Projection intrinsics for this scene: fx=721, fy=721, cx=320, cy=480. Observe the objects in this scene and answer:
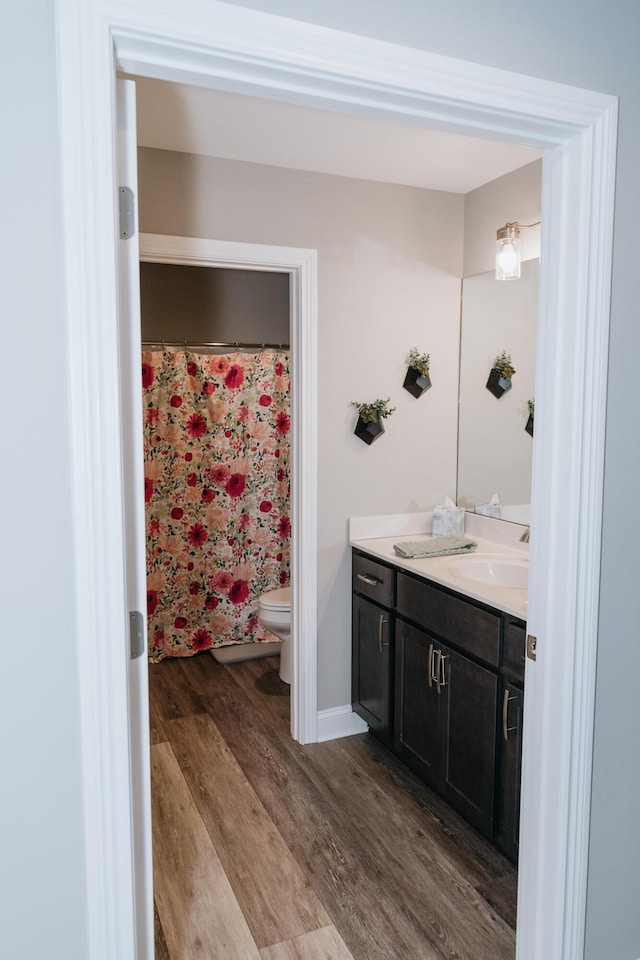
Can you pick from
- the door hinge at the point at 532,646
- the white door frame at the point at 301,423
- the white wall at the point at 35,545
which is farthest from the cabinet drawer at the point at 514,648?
the white wall at the point at 35,545

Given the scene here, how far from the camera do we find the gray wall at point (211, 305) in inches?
171

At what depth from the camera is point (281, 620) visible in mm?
3826

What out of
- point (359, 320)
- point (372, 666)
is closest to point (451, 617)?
point (372, 666)

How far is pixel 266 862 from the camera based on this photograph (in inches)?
93.9

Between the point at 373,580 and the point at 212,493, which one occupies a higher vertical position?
the point at 212,493

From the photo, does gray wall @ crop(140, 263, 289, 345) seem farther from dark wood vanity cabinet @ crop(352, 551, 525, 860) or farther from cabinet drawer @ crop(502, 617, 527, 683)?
cabinet drawer @ crop(502, 617, 527, 683)

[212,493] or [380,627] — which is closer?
[380,627]

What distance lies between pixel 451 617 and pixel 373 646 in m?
0.65

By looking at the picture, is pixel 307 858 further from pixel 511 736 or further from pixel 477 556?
pixel 477 556

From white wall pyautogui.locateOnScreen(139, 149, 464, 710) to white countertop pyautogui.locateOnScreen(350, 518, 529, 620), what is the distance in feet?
0.51

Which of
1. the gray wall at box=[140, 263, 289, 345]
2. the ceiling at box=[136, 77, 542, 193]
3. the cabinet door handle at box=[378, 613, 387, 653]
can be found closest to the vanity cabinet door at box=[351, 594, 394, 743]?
the cabinet door handle at box=[378, 613, 387, 653]

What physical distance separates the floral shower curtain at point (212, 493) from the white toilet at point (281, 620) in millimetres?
572

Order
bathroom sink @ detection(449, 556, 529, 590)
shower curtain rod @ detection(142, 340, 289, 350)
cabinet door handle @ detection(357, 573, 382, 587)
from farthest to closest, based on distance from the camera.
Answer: shower curtain rod @ detection(142, 340, 289, 350), cabinet door handle @ detection(357, 573, 382, 587), bathroom sink @ detection(449, 556, 529, 590)

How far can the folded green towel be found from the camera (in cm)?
294
